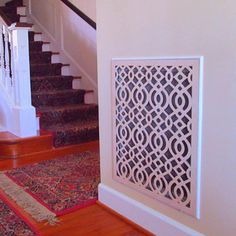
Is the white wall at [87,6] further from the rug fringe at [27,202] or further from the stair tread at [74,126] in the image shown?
the rug fringe at [27,202]

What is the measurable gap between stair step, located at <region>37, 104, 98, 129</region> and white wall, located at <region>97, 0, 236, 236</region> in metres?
2.15

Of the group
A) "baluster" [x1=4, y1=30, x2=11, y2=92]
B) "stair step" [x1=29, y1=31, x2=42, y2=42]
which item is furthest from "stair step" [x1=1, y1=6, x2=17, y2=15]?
"baluster" [x1=4, y1=30, x2=11, y2=92]

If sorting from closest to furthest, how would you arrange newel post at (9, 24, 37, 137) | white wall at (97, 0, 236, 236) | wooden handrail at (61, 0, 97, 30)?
white wall at (97, 0, 236, 236) < newel post at (9, 24, 37, 137) < wooden handrail at (61, 0, 97, 30)

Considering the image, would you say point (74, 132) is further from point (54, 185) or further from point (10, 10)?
point (10, 10)

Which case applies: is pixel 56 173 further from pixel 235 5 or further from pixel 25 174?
pixel 235 5

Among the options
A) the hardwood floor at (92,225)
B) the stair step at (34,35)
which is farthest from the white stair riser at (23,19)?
the hardwood floor at (92,225)

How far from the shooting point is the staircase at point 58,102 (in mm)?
3695

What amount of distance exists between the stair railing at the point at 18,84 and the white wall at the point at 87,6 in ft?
4.28

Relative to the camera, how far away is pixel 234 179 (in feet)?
4.52

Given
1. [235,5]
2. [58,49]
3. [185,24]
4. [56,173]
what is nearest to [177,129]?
[185,24]

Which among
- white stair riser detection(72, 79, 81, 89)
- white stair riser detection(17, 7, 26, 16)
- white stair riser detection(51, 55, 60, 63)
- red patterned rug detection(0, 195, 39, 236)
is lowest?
red patterned rug detection(0, 195, 39, 236)

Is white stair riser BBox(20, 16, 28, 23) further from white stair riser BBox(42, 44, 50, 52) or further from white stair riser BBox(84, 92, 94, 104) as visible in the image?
white stair riser BBox(84, 92, 94, 104)

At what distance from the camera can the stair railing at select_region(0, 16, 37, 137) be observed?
3.28 m

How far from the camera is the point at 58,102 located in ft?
13.9
